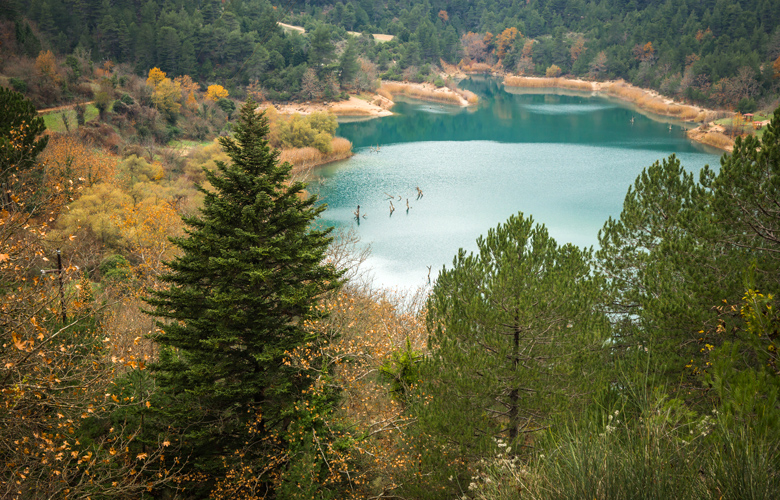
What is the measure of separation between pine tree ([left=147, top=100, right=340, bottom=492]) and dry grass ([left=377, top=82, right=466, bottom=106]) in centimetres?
7542

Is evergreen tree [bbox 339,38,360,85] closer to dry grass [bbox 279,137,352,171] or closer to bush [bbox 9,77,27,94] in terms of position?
dry grass [bbox 279,137,352,171]

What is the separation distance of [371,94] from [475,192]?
45.0 meters

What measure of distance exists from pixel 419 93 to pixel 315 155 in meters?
46.2

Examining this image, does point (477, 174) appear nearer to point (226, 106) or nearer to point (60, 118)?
point (226, 106)

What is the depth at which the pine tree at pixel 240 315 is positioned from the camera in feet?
36.8

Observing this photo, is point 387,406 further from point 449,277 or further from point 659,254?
point 659,254

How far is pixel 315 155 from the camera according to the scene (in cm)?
4878

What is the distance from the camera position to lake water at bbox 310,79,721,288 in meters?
32.2

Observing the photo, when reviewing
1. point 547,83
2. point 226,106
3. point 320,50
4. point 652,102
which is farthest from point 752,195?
point 547,83

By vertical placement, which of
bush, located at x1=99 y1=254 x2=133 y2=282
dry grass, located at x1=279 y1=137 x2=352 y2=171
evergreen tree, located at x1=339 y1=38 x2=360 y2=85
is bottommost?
bush, located at x1=99 y1=254 x2=133 y2=282

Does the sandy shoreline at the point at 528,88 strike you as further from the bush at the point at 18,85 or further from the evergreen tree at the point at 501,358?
the evergreen tree at the point at 501,358

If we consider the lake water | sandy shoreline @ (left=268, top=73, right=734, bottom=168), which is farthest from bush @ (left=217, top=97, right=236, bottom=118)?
the lake water

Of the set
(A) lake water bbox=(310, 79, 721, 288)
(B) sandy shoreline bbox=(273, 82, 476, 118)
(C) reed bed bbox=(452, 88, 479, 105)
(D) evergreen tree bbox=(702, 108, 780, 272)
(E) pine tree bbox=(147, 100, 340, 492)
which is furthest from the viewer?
(C) reed bed bbox=(452, 88, 479, 105)

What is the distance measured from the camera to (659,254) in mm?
11758
